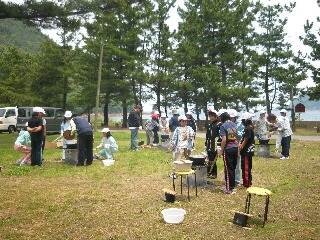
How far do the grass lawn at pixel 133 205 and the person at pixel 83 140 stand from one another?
485 mm

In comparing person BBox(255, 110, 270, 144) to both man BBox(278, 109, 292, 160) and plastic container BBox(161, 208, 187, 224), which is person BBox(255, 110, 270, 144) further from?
plastic container BBox(161, 208, 187, 224)

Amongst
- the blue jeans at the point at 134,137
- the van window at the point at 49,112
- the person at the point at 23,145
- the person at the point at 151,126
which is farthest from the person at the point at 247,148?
the van window at the point at 49,112

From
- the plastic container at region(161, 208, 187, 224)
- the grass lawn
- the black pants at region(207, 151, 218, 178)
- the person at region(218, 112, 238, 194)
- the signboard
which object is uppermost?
Answer: the signboard

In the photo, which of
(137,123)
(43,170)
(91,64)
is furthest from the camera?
(91,64)

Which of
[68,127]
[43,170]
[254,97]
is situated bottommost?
[43,170]

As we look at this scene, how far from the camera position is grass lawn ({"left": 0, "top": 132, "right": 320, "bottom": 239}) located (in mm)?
5168

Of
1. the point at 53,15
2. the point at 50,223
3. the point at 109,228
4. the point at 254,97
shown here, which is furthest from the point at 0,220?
the point at 254,97

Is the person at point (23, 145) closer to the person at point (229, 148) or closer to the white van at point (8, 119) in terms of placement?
the person at point (229, 148)

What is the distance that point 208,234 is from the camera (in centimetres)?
510

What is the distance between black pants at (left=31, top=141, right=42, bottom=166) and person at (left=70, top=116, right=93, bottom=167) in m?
1.32

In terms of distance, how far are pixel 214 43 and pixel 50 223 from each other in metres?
27.9

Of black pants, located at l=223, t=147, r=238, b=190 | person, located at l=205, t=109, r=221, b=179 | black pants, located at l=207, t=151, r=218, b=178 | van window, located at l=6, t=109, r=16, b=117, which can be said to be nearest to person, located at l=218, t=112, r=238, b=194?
black pants, located at l=223, t=147, r=238, b=190

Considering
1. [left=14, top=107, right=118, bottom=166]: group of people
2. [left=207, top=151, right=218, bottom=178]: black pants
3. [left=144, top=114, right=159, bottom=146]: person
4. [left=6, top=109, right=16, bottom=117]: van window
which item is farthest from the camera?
[left=6, top=109, right=16, bottom=117]: van window

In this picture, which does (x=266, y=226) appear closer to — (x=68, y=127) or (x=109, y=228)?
(x=109, y=228)
